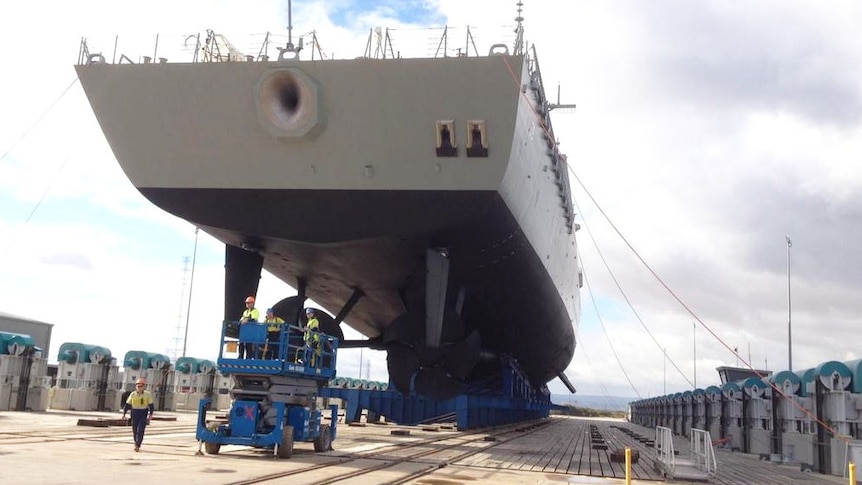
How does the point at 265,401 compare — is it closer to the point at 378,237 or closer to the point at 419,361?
the point at 378,237

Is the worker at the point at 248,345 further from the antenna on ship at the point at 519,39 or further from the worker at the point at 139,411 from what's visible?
the antenna on ship at the point at 519,39

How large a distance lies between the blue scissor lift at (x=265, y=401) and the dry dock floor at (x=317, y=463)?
0.36 metres

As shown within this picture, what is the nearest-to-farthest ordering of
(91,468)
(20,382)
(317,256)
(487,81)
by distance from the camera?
(91,468) < (487,81) < (317,256) < (20,382)

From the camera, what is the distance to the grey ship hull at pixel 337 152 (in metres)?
15.9

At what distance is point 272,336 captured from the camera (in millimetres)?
13312

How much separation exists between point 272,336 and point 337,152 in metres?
5.26

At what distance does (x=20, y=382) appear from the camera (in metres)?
23.2

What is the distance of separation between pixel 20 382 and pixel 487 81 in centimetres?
1882

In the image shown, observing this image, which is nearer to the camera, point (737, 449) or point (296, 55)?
point (296, 55)

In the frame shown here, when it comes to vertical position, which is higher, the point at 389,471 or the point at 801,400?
the point at 801,400

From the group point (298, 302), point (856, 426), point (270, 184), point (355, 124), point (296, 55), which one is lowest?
point (856, 426)

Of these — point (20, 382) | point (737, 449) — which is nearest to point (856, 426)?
point (737, 449)

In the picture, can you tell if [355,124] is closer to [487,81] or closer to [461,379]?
[487,81]

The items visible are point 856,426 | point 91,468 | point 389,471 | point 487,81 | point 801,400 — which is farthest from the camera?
point 801,400
